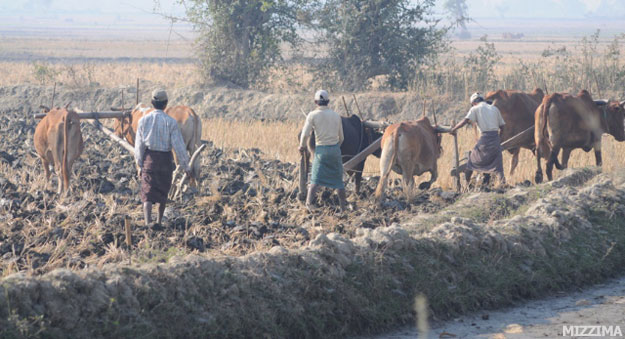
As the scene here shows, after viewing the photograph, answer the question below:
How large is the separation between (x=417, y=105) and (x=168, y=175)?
41.9 feet

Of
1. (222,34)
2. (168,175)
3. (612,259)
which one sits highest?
(222,34)

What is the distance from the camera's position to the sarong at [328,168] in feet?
31.9

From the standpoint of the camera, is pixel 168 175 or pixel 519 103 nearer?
pixel 168 175

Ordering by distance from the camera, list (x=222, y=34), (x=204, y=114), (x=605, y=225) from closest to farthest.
→ (x=605, y=225), (x=204, y=114), (x=222, y=34)

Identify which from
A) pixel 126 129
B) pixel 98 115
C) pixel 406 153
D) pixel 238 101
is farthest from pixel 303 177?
pixel 238 101

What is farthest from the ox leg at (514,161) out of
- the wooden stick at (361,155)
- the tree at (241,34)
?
the tree at (241,34)

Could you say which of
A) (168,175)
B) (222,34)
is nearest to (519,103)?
(168,175)

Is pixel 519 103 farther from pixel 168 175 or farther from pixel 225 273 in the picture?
pixel 225 273

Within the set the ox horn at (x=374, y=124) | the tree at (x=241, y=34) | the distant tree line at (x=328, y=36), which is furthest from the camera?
the tree at (x=241, y=34)

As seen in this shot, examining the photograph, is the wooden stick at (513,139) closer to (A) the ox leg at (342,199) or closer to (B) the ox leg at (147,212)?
(A) the ox leg at (342,199)

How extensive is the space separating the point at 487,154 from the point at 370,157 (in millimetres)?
4019

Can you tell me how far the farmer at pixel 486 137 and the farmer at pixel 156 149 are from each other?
162 inches

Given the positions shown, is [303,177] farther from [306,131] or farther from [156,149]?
[156,149]

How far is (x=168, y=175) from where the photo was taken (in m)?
8.59
